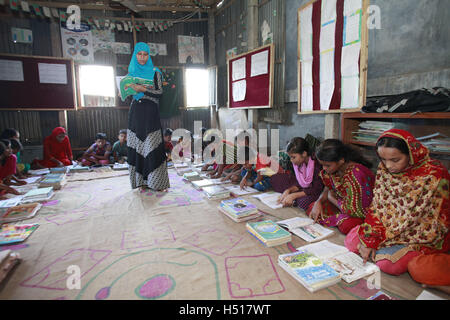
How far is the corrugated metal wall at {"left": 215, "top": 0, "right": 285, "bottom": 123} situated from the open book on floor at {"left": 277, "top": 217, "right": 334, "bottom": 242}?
2.25m

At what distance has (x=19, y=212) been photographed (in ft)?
7.59

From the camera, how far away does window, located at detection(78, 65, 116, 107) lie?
5.56 meters

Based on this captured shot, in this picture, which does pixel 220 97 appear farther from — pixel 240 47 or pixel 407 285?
pixel 407 285

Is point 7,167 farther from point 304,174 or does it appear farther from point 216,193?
point 304,174

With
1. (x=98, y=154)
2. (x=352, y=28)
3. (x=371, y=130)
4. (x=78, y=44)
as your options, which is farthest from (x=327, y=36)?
(x=78, y=44)

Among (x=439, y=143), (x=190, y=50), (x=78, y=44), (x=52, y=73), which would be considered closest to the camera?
(x=439, y=143)

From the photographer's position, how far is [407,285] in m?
1.32

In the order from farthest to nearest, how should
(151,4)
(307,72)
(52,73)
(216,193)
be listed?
(151,4) < (52,73) < (307,72) < (216,193)

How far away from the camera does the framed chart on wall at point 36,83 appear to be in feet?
15.9

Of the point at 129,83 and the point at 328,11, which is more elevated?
the point at 328,11

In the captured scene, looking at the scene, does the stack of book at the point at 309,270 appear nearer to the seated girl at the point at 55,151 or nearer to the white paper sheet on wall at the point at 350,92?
the white paper sheet on wall at the point at 350,92

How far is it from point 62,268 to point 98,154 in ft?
12.6
